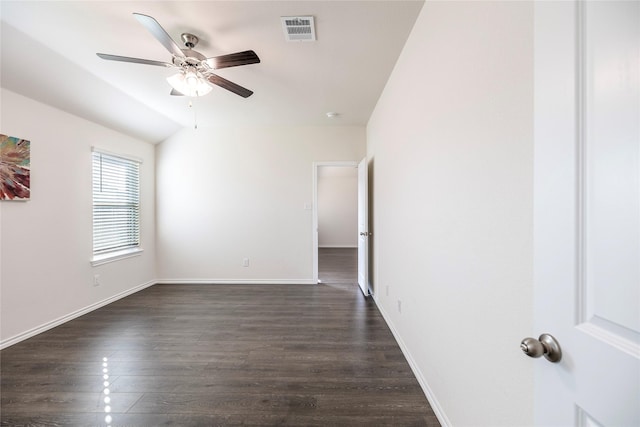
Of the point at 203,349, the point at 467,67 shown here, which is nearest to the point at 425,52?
the point at 467,67

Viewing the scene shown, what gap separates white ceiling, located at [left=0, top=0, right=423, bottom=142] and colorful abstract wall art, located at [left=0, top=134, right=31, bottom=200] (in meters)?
0.50

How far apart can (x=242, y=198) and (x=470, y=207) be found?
145 inches

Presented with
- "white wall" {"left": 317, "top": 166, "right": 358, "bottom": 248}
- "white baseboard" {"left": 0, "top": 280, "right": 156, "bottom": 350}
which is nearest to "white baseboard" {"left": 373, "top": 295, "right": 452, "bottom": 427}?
"white baseboard" {"left": 0, "top": 280, "right": 156, "bottom": 350}

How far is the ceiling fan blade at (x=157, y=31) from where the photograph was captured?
4.67 ft

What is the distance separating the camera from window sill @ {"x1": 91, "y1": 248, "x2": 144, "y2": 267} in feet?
10.5

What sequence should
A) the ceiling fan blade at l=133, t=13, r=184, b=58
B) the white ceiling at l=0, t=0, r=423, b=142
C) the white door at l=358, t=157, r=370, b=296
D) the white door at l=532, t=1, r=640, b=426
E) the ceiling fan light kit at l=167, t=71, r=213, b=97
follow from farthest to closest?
the white door at l=358, t=157, r=370, b=296 < the ceiling fan light kit at l=167, t=71, r=213, b=97 < the white ceiling at l=0, t=0, r=423, b=142 < the ceiling fan blade at l=133, t=13, r=184, b=58 < the white door at l=532, t=1, r=640, b=426

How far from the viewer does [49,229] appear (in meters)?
2.67

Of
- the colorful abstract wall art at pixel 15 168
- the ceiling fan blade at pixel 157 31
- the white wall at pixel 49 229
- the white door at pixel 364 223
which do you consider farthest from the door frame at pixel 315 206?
the colorful abstract wall art at pixel 15 168

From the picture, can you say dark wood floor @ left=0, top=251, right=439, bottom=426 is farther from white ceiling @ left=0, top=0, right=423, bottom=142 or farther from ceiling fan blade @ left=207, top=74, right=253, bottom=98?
white ceiling @ left=0, top=0, right=423, bottom=142

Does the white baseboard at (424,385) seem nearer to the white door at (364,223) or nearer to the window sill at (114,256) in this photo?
the white door at (364,223)

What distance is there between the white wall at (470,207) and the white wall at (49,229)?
361cm

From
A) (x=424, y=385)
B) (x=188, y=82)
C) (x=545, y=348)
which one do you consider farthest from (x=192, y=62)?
(x=424, y=385)

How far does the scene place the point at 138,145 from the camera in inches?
153

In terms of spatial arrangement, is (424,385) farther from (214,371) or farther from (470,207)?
(214,371)
